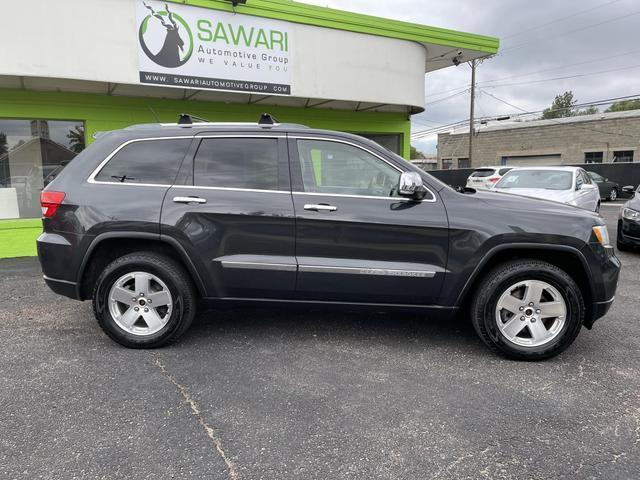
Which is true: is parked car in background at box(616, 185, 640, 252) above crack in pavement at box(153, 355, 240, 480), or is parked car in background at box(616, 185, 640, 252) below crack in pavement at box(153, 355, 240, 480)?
above

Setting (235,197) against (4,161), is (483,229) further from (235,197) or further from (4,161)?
(4,161)

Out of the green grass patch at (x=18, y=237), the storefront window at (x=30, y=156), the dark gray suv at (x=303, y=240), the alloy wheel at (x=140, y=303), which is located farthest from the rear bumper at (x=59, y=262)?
the storefront window at (x=30, y=156)

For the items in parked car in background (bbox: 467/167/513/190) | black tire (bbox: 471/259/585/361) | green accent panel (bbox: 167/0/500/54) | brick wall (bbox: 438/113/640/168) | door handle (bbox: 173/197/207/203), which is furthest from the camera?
brick wall (bbox: 438/113/640/168)

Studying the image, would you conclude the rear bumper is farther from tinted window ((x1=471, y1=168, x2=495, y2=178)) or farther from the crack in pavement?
tinted window ((x1=471, y1=168, x2=495, y2=178))

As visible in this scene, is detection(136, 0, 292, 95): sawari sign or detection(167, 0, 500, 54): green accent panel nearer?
detection(136, 0, 292, 95): sawari sign

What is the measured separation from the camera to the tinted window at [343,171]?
3.87 meters

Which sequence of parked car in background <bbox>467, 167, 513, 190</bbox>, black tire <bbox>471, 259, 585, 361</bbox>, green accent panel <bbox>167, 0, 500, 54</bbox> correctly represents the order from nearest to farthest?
black tire <bbox>471, 259, 585, 361</bbox> < green accent panel <bbox>167, 0, 500, 54</bbox> < parked car in background <bbox>467, 167, 513, 190</bbox>

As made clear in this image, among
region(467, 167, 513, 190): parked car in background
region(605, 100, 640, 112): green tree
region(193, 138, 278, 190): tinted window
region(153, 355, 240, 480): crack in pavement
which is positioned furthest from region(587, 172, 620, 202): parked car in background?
region(605, 100, 640, 112): green tree

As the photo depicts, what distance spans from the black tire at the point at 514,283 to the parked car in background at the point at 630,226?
5464mm

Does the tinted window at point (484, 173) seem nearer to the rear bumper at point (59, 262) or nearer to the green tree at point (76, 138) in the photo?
the green tree at point (76, 138)

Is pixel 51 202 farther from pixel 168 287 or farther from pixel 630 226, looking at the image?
pixel 630 226

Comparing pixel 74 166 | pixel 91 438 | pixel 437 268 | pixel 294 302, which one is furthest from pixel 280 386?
pixel 74 166

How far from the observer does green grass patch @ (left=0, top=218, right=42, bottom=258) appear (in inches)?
303

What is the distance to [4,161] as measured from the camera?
7.80m
